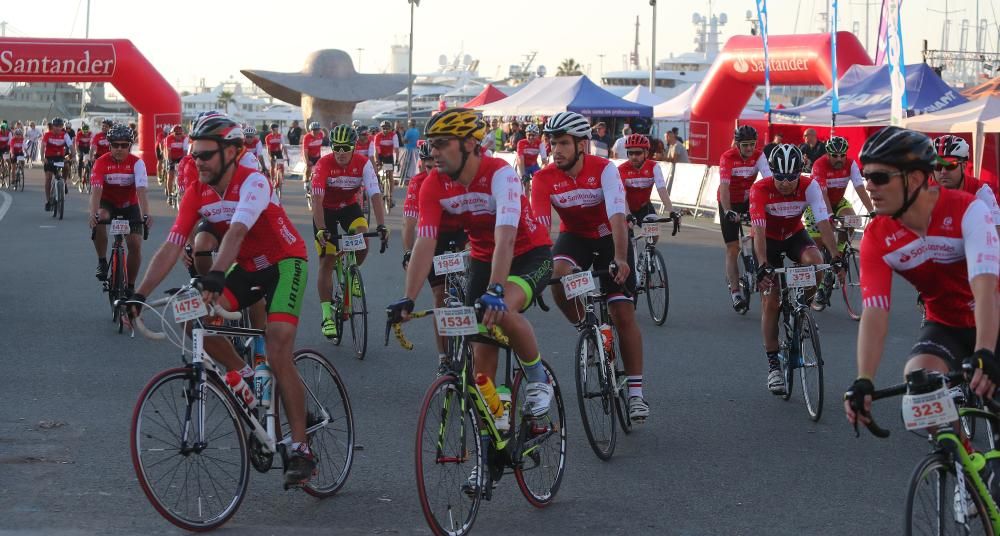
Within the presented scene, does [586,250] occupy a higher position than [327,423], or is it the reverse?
[586,250]

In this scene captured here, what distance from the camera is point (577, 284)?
7262mm

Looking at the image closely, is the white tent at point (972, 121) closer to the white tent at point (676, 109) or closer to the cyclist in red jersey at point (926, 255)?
the white tent at point (676, 109)

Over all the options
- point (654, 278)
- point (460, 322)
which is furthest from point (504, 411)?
point (654, 278)

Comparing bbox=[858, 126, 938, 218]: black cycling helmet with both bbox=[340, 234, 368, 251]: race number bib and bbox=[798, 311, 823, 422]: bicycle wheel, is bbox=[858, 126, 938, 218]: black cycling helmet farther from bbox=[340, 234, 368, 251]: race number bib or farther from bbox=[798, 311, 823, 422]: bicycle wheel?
bbox=[340, 234, 368, 251]: race number bib

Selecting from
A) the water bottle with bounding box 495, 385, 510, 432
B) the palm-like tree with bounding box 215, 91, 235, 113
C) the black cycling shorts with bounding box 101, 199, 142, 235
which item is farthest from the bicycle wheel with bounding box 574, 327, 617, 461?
the palm-like tree with bounding box 215, 91, 235, 113

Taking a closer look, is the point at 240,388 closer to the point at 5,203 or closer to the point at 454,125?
the point at 454,125

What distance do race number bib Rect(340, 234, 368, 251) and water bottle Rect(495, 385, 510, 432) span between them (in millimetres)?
5469

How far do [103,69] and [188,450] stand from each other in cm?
4037

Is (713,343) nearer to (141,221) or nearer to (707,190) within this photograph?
(141,221)

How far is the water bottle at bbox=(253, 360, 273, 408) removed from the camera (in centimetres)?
625

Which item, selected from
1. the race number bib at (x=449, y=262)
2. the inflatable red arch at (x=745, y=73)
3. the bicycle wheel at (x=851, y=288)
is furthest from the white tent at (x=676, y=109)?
the race number bib at (x=449, y=262)

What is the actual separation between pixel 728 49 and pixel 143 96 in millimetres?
20848

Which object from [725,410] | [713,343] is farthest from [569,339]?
[725,410]

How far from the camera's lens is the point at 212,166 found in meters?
6.55
